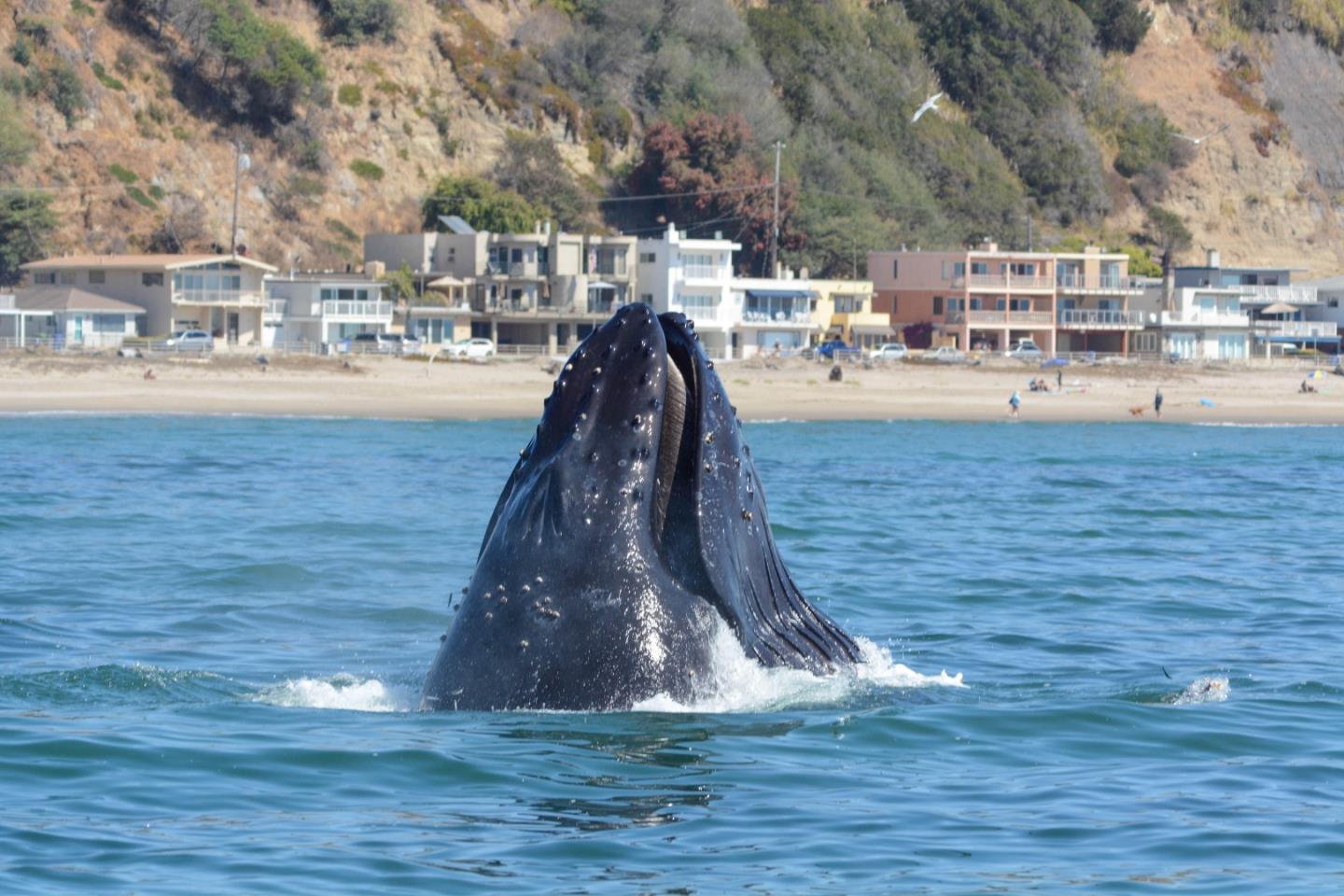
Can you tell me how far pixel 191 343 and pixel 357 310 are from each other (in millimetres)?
9170

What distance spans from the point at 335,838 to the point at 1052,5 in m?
120

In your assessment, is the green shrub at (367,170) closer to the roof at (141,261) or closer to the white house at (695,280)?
the white house at (695,280)

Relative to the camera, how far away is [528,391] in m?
62.4

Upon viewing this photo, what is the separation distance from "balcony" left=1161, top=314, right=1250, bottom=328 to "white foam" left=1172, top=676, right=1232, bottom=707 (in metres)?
82.5

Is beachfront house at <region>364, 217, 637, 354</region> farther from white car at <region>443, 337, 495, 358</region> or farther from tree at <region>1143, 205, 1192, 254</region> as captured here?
tree at <region>1143, 205, 1192, 254</region>

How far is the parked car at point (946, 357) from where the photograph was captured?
251 ft

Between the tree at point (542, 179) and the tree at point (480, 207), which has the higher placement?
the tree at point (542, 179)

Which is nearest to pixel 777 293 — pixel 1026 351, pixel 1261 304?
pixel 1026 351

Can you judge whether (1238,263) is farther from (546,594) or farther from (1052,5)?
(546,594)

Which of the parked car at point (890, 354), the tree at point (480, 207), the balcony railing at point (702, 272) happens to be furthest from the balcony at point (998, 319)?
the tree at point (480, 207)

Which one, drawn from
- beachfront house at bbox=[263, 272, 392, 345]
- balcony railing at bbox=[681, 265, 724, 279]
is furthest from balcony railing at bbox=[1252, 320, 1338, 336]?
beachfront house at bbox=[263, 272, 392, 345]

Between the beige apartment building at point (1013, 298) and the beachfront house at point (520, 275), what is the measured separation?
1508 cm

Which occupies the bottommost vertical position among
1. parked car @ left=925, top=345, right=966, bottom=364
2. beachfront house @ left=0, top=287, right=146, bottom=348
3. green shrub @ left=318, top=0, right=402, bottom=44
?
parked car @ left=925, top=345, right=966, bottom=364

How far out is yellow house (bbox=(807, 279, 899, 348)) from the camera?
8844cm
